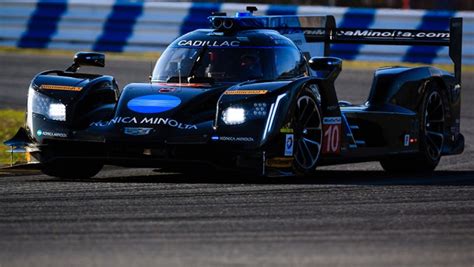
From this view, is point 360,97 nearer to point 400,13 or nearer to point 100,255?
point 400,13

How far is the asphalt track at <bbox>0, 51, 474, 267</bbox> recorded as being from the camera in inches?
252

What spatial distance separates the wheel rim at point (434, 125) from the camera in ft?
40.1

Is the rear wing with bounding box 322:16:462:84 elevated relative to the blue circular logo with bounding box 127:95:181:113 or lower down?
elevated

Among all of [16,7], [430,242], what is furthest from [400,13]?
[430,242]

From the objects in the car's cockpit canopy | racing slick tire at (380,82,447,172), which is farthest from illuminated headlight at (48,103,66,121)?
racing slick tire at (380,82,447,172)

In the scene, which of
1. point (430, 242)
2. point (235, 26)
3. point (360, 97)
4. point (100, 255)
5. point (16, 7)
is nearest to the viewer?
point (100, 255)

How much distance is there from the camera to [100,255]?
6.39 m

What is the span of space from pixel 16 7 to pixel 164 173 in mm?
15367

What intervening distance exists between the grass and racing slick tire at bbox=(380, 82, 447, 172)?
3.63m

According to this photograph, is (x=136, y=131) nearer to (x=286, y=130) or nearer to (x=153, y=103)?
(x=153, y=103)

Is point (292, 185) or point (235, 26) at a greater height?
point (235, 26)

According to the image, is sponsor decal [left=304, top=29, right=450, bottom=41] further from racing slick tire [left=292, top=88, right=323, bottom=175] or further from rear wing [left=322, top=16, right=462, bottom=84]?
racing slick tire [left=292, top=88, right=323, bottom=175]

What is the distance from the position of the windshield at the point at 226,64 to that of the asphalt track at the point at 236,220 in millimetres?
882

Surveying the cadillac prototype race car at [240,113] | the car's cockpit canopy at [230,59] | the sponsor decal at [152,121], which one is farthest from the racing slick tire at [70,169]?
the car's cockpit canopy at [230,59]
